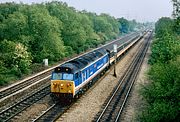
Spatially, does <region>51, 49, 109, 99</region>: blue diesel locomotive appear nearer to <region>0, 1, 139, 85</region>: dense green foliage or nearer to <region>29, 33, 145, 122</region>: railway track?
<region>29, 33, 145, 122</region>: railway track

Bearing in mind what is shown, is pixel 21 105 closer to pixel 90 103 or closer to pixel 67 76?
pixel 67 76

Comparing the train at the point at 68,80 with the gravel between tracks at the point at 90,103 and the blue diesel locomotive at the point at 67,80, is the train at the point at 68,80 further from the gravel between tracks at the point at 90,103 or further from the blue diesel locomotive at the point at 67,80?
the gravel between tracks at the point at 90,103

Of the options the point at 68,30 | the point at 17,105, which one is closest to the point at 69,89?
the point at 17,105

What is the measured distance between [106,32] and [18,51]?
81.6m

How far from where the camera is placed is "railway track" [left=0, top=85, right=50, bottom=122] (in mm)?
21922

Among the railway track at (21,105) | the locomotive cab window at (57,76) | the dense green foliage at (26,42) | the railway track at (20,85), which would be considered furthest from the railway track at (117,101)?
the dense green foliage at (26,42)

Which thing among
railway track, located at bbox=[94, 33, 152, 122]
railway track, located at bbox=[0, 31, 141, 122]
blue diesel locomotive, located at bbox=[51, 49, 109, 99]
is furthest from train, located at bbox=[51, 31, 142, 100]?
railway track, located at bbox=[94, 33, 152, 122]

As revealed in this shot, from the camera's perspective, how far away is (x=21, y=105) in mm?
24797

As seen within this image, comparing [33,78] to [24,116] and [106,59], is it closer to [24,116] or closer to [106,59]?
[106,59]

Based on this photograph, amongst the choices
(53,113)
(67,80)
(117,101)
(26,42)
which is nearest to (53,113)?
(53,113)

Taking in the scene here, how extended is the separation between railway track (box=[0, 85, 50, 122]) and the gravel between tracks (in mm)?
3447

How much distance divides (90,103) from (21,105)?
216 inches

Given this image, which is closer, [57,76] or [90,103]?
[57,76]

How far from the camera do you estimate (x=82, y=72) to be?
27.1 metres
